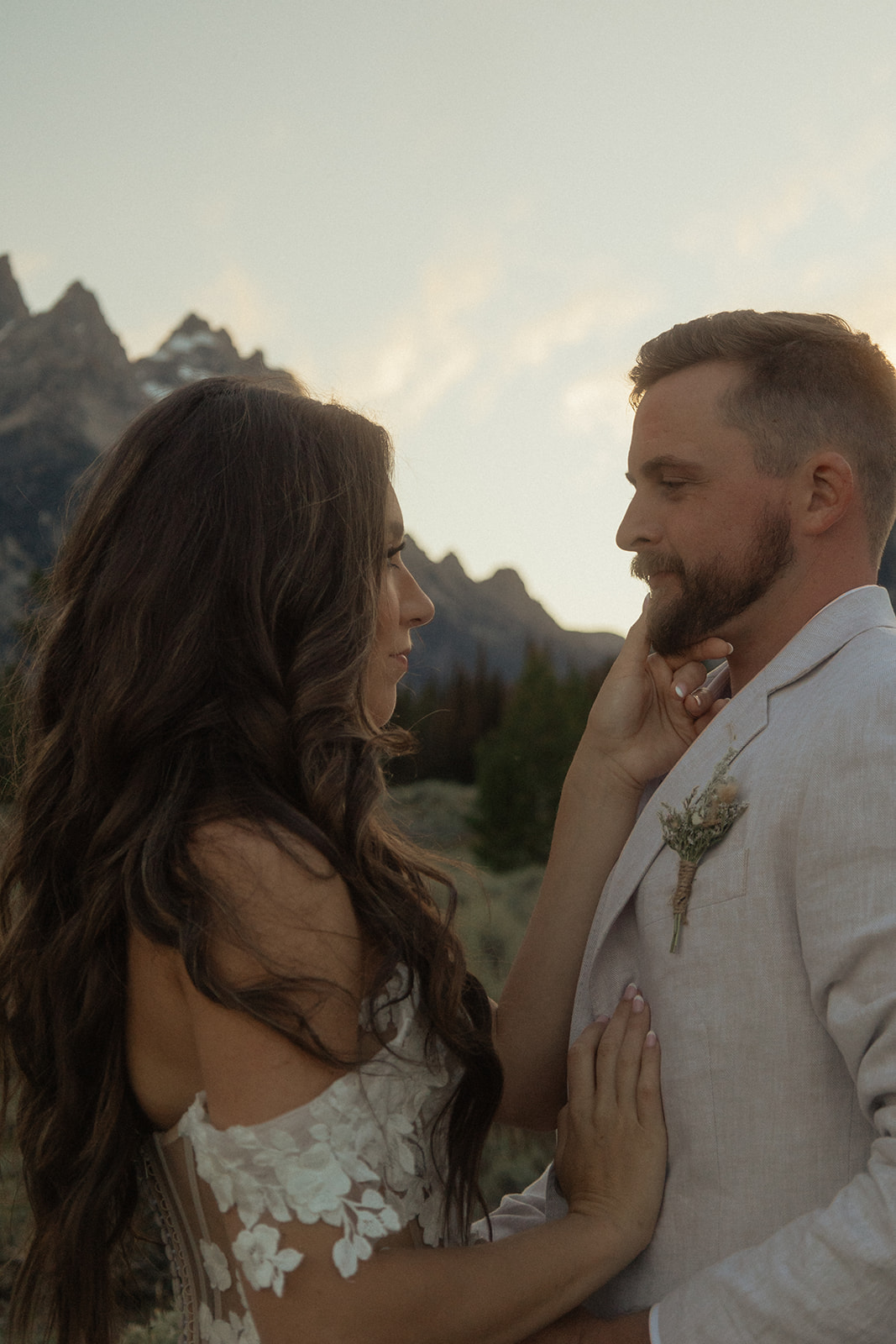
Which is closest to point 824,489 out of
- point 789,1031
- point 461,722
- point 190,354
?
point 789,1031

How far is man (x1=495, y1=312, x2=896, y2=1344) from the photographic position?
205 cm

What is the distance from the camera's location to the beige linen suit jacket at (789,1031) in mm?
2008

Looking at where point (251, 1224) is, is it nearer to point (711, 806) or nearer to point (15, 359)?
point (711, 806)

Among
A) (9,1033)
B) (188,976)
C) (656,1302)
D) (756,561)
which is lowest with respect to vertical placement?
(656,1302)

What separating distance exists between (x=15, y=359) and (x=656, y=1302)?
13369cm

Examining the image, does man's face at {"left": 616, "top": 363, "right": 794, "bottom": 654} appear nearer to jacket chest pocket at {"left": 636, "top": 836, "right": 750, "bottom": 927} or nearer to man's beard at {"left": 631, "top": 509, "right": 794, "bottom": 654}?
man's beard at {"left": 631, "top": 509, "right": 794, "bottom": 654}

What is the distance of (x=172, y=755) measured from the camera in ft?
7.00

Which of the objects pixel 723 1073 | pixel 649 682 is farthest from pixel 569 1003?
pixel 649 682

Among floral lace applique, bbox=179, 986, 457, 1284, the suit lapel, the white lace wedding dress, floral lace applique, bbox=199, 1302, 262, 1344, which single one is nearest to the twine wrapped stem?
→ the suit lapel

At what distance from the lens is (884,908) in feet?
6.70

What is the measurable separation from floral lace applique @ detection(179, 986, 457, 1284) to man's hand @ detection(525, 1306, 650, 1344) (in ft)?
1.61

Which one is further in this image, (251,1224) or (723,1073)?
(723,1073)

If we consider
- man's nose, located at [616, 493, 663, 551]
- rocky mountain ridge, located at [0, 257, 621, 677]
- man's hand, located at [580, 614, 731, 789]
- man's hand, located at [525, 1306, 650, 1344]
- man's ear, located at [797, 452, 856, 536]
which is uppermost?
rocky mountain ridge, located at [0, 257, 621, 677]

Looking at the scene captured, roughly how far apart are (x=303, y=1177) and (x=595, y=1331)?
0.86 meters
